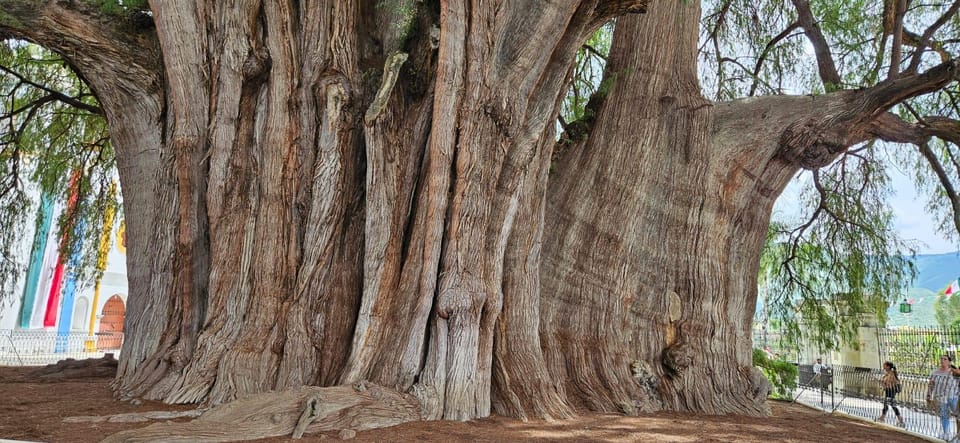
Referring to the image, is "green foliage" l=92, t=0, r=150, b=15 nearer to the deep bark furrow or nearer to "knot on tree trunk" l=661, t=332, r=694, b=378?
the deep bark furrow

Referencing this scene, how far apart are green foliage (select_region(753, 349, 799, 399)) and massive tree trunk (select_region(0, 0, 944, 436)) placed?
6897mm

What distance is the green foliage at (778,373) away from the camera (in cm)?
1273

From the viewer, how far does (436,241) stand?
5.00m

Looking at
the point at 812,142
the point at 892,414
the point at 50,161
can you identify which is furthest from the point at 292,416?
the point at 892,414

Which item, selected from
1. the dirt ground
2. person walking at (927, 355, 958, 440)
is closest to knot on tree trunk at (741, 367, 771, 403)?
the dirt ground

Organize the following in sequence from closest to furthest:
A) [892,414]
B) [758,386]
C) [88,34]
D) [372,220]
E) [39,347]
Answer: [372,220], [88,34], [758,386], [892,414], [39,347]

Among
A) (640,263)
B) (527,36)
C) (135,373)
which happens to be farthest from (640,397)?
(135,373)

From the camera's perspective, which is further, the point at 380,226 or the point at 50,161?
the point at 50,161

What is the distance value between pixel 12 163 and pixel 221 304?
6.27 metres

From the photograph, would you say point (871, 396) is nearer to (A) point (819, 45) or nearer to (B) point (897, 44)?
(A) point (819, 45)

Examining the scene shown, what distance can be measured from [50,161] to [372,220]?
701 centimetres

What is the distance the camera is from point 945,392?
7.37m

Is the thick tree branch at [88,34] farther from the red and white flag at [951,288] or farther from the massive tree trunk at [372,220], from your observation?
the red and white flag at [951,288]

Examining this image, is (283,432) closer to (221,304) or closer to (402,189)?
(221,304)
